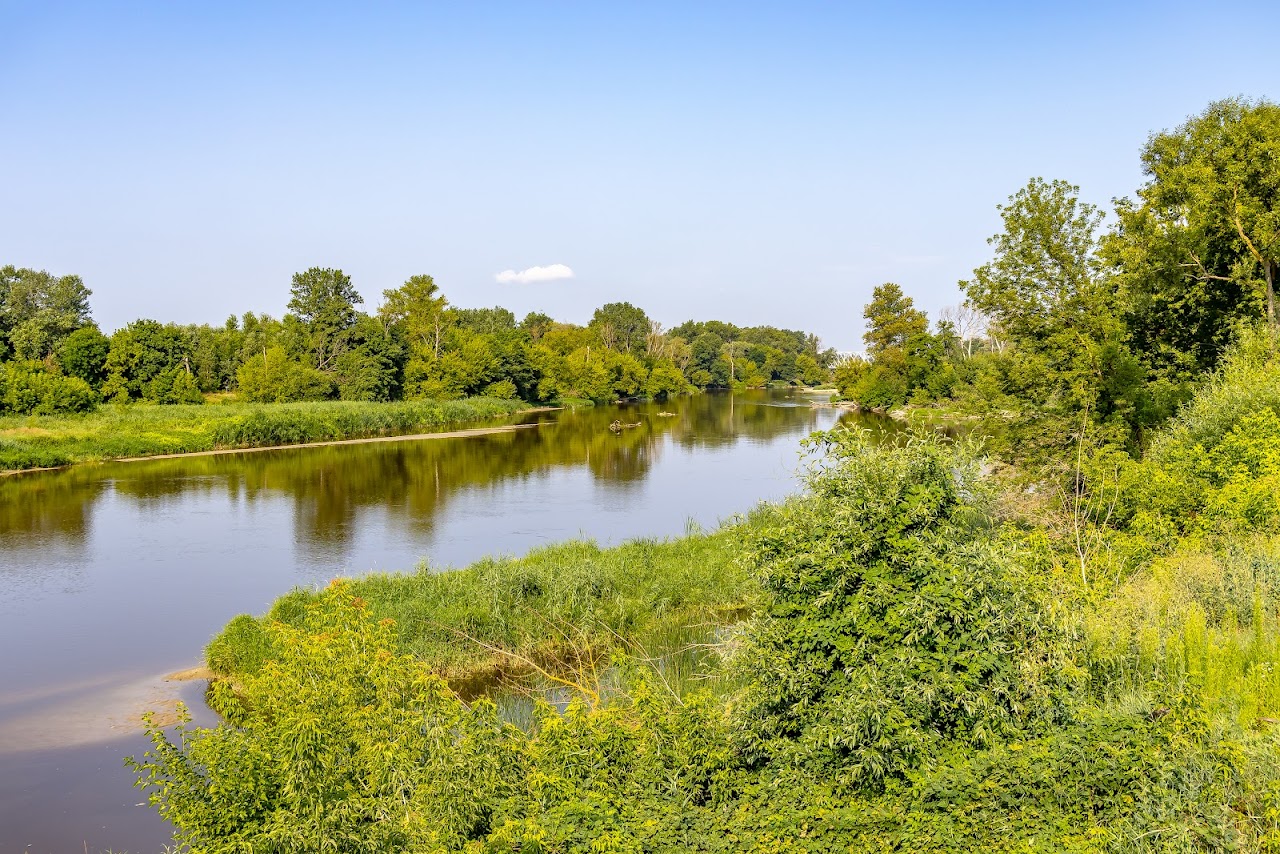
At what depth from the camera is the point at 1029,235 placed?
20406 millimetres

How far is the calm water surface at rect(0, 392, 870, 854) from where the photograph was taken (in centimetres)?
1266

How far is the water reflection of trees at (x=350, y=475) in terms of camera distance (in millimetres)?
28562

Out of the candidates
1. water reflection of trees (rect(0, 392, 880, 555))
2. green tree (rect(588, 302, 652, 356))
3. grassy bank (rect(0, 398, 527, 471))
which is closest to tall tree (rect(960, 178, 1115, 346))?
water reflection of trees (rect(0, 392, 880, 555))

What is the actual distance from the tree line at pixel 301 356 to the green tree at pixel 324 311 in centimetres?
9

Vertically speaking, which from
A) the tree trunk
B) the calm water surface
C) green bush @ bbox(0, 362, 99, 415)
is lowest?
the calm water surface

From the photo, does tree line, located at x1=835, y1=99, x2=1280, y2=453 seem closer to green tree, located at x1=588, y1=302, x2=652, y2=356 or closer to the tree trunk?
the tree trunk

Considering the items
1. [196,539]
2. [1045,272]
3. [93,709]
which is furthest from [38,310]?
[1045,272]

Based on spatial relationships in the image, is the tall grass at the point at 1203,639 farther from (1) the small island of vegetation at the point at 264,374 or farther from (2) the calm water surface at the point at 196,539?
(1) the small island of vegetation at the point at 264,374

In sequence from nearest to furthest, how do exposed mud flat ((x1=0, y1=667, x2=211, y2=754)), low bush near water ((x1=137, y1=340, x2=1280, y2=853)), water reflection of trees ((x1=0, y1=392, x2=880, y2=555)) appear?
low bush near water ((x1=137, y1=340, x2=1280, y2=853))
exposed mud flat ((x1=0, y1=667, x2=211, y2=754))
water reflection of trees ((x1=0, y1=392, x2=880, y2=555))

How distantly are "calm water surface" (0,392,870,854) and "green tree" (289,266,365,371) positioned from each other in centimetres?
1902

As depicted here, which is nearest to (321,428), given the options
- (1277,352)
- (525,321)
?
(1277,352)

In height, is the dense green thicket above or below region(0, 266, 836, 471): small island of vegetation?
below

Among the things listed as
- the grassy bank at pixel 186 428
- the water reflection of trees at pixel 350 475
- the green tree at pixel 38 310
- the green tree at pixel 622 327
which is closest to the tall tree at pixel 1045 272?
the water reflection of trees at pixel 350 475

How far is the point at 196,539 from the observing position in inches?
1013
